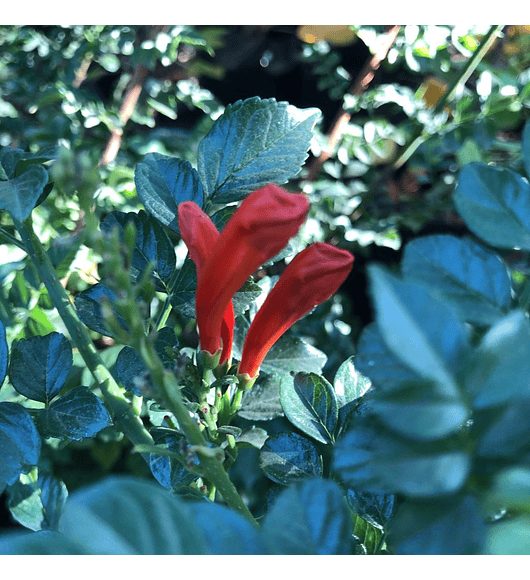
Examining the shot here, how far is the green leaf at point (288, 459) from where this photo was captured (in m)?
0.46

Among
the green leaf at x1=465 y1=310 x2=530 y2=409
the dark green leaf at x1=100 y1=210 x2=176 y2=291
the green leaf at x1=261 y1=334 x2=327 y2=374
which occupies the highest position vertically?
the green leaf at x1=465 y1=310 x2=530 y2=409

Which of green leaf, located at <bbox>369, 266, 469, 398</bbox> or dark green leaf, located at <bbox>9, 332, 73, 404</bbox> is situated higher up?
green leaf, located at <bbox>369, 266, 469, 398</bbox>

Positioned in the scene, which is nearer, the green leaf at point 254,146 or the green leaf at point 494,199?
the green leaf at point 494,199

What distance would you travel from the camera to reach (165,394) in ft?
0.96

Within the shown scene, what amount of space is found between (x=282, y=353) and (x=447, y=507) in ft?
1.24

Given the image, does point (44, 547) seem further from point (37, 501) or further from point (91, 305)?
point (37, 501)

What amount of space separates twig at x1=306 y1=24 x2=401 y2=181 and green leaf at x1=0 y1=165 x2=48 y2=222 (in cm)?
91

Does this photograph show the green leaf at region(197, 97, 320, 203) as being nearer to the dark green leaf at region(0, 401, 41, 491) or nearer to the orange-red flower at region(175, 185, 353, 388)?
the orange-red flower at region(175, 185, 353, 388)

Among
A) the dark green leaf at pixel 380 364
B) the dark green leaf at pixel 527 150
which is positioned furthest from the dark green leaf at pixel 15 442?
the dark green leaf at pixel 527 150

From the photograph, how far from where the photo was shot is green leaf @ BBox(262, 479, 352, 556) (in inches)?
10.5

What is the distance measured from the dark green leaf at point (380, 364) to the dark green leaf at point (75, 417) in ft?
0.85

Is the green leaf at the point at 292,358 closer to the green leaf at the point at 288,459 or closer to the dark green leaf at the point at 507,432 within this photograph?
the green leaf at the point at 288,459

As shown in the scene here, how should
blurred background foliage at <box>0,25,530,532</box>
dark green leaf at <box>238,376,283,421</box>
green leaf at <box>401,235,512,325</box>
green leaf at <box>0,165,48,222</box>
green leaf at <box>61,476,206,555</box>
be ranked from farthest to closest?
blurred background foliage at <box>0,25,530,532</box> < dark green leaf at <box>238,376,283,421</box> < green leaf at <box>0,165,48,222</box> < green leaf at <box>401,235,512,325</box> < green leaf at <box>61,476,206,555</box>

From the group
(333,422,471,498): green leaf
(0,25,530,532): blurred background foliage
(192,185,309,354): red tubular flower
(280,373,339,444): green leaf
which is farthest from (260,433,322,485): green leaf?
(0,25,530,532): blurred background foliage
